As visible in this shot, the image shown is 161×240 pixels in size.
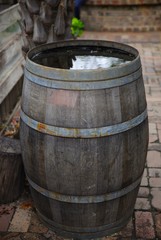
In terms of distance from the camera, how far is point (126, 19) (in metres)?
9.25

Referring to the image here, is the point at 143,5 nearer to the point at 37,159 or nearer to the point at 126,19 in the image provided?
the point at 126,19

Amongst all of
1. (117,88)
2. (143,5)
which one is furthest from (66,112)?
(143,5)

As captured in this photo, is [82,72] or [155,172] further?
[155,172]

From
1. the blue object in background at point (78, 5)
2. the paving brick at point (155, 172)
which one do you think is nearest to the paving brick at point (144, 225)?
the paving brick at point (155, 172)

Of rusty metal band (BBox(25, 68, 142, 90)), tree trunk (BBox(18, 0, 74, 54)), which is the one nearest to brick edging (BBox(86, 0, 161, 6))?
tree trunk (BBox(18, 0, 74, 54))

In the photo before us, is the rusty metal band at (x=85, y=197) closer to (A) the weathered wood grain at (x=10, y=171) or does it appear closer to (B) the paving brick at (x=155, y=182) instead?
(A) the weathered wood grain at (x=10, y=171)

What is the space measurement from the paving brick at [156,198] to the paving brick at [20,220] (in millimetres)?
1015

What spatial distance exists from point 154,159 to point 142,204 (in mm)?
705

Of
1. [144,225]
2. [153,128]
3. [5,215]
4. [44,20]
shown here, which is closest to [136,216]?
[144,225]

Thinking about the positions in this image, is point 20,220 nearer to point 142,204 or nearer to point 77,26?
point 142,204

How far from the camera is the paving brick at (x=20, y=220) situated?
2760 mm

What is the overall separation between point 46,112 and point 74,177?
17.6 inches

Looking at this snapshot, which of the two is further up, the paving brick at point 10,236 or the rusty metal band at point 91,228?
the rusty metal band at point 91,228

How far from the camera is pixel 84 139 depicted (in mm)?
2172
